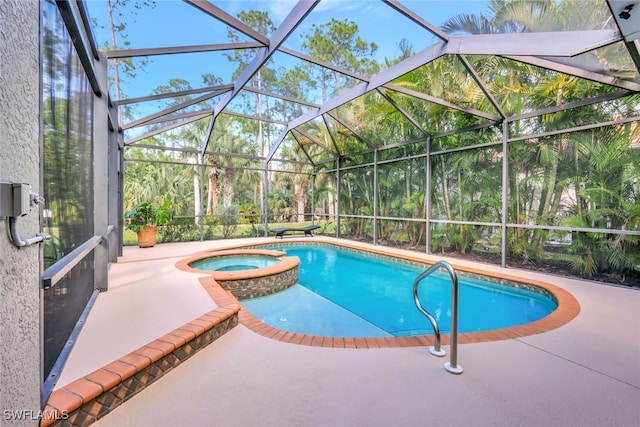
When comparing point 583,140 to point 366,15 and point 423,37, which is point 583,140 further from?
point 366,15

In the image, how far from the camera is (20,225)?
1257 millimetres

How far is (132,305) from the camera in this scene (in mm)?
3447

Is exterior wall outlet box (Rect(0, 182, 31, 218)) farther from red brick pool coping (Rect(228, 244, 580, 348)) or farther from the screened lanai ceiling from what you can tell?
the screened lanai ceiling

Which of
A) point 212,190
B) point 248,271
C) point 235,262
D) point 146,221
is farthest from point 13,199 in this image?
point 212,190

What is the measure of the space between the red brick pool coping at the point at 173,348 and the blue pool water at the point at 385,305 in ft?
2.59

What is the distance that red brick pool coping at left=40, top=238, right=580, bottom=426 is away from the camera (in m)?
1.68

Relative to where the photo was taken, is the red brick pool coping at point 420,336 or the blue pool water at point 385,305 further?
the blue pool water at point 385,305

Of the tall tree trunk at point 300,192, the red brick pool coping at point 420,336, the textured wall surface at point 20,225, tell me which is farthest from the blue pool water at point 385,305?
the tall tree trunk at point 300,192

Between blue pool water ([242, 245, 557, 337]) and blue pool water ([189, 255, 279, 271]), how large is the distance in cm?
110

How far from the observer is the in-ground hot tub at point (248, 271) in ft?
15.8

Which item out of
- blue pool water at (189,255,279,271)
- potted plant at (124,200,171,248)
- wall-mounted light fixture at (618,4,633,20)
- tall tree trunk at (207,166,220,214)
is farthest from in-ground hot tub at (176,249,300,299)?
tall tree trunk at (207,166,220,214)

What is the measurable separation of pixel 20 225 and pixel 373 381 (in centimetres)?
222

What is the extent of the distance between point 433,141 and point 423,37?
2655 mm

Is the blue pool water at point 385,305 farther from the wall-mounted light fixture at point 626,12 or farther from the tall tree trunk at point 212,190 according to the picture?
the tall tree trunk at point 212,190
